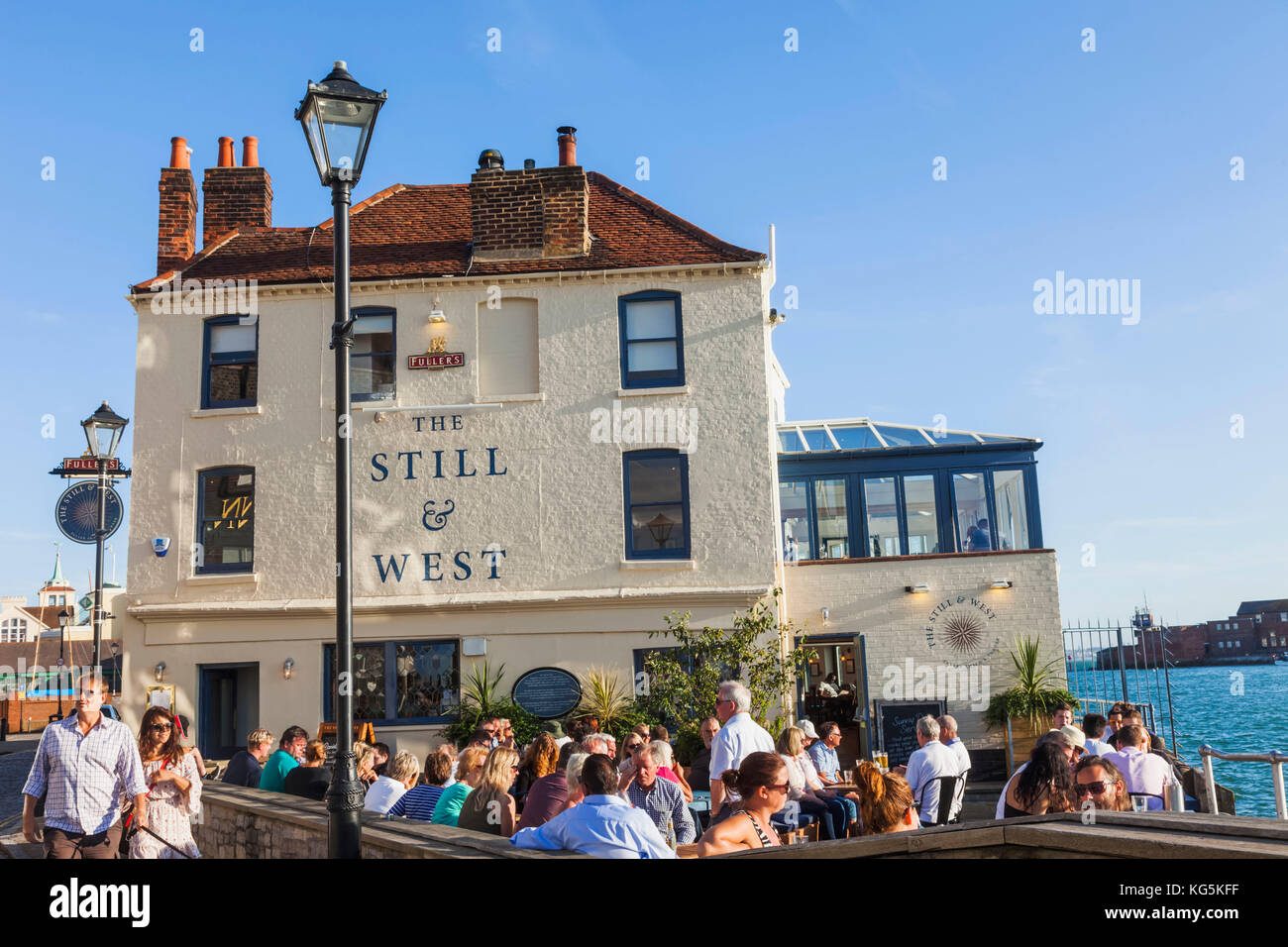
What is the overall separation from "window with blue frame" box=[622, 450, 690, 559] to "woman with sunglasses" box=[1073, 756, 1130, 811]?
1115cm

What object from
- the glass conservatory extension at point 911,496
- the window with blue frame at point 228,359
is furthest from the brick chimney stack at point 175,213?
the glass conservatory extension at point 911,496

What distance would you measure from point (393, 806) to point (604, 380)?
1067 cm

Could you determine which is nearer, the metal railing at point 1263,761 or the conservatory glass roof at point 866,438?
the metal railing at point 1263,761

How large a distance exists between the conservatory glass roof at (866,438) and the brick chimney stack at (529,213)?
5293mm

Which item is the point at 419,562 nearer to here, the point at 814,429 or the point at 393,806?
the point at 814,429

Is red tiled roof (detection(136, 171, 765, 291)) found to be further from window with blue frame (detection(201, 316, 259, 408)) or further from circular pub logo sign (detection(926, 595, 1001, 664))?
circular pub logo sign (detection(926, 595, 1001, 664))

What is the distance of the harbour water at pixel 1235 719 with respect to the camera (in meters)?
32.0

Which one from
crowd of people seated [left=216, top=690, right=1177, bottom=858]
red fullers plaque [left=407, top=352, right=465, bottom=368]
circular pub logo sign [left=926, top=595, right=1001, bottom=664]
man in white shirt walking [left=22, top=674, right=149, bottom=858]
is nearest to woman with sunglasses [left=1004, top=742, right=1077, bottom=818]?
crowd of people seated [left=216, top=690, right=1177, bottom=858]

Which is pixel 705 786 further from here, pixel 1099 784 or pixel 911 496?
pixel 911 496

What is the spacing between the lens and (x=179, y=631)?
18375 millimetres

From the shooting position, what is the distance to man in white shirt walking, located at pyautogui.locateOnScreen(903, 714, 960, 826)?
A: 9.92 meters

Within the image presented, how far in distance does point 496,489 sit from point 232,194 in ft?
25.6

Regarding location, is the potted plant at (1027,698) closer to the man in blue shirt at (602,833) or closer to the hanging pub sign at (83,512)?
the man in blue shirt at (602,833)
